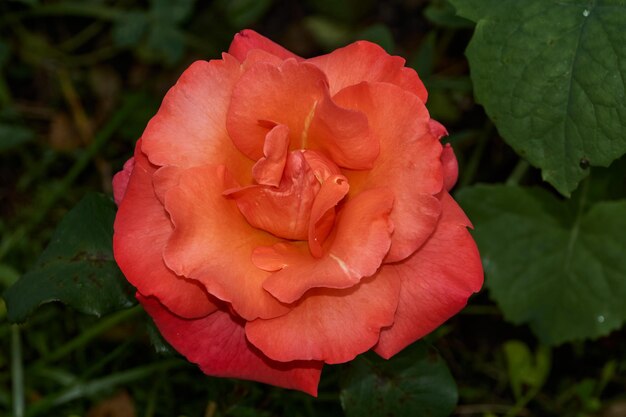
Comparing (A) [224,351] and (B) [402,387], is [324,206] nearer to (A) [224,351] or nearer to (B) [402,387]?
(A) [224,351]

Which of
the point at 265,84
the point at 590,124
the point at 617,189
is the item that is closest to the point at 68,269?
the point at 265,84

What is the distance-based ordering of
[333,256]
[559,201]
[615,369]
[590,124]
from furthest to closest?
[615,369] < [559,201] < [590,124] < [333,256]

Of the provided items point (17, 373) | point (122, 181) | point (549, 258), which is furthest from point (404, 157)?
point (17, 373)

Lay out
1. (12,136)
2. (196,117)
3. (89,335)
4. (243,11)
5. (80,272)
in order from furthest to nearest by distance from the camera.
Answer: (243,11) → (12,136) → (89,335) → (80,272) → (196,117)

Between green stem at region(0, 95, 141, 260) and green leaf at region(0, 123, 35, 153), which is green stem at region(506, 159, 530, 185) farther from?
green leaf at region(0, 123, 35, 153)

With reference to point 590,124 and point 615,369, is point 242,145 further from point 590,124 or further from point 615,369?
point 615,369

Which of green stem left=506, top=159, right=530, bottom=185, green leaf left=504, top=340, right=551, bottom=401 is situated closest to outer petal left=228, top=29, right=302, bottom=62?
green stem left=506, top=159, right=530, bottom=185
